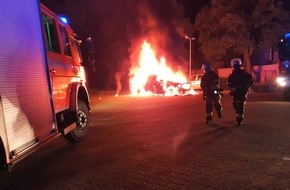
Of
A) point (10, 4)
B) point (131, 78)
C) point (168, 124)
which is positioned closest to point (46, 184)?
point (10, 4)

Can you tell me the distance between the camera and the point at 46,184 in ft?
16.4

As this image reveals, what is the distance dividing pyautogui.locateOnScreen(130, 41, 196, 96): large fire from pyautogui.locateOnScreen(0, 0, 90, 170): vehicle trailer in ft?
61.2

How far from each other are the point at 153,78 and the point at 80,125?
19584mm

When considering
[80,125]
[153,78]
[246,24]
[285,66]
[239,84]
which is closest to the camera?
[80,125]

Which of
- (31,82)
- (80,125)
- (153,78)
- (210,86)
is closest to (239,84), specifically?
(210,86)

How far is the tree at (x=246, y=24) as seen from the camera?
2852cm

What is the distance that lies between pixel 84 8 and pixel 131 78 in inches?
405

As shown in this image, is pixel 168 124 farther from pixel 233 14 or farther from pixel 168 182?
pixel 233 14

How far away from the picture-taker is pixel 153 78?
1080 inches

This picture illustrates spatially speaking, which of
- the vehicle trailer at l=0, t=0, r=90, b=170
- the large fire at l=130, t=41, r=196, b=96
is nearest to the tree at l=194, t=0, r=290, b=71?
the large fire at l=130, t=41, r=196, b=96

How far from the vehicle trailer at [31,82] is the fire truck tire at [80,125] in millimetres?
732

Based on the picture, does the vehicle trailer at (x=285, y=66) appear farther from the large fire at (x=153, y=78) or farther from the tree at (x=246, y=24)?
the tree at (x=246, y=24)

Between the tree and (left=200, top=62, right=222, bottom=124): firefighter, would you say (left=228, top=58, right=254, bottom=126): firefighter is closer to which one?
(left=200, top=62, right=222, bottom=124): firefighter

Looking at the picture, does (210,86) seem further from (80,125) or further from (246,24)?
(246,24)
